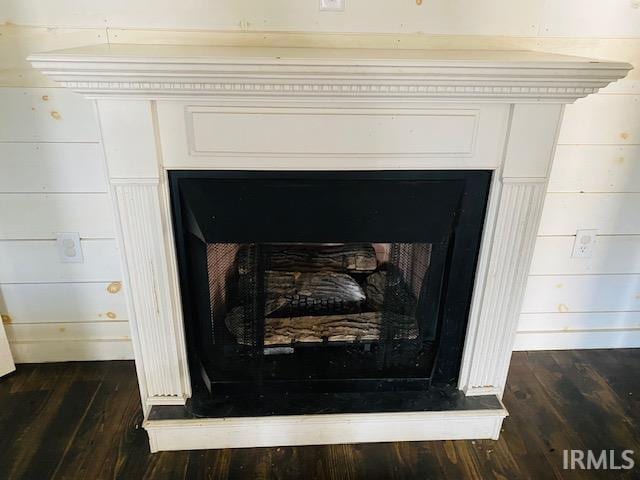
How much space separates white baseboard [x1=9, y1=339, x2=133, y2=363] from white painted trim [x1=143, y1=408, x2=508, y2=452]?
472 millimetres

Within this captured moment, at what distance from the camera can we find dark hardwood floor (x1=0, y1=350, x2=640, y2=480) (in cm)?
143

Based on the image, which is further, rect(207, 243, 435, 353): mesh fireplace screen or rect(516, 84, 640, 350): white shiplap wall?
rect(516, 84, 640, 350): white shiplap wall

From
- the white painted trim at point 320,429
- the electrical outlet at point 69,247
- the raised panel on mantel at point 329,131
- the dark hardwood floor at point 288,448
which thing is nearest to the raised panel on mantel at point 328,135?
the raised panel on mantel at point 329,131

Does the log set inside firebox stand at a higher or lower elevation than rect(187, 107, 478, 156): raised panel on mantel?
lower

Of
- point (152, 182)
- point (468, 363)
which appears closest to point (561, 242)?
point (468, 363)

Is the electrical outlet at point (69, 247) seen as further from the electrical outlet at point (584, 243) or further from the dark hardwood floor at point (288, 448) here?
the electrical outlet at point (584, 243)

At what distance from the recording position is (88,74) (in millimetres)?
1065

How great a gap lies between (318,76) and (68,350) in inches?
55.3

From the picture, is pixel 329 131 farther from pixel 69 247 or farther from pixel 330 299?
pixel 69 247

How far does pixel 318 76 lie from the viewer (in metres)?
1.08

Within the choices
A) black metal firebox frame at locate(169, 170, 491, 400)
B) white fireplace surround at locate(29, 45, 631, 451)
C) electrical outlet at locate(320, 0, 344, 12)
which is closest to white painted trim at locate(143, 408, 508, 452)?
white fireplace surround at locate(29, 45, 631, 451)

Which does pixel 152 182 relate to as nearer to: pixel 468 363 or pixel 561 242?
pixel 468 363

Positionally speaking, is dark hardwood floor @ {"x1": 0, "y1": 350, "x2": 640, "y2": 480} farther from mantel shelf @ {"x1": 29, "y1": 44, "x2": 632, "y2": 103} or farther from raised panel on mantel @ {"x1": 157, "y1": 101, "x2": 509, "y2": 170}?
mantel shelf @ {"x1": 29, "y1": 44, "x2": 632, "y2": 103}

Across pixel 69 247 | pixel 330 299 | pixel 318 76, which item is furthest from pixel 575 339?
pixel 69 247
